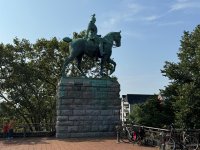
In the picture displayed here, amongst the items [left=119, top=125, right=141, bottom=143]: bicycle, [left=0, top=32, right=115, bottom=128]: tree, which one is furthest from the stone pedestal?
[left=0, top=32, right=115, bottom=128]: tree

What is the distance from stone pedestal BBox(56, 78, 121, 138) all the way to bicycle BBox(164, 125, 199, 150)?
24.8ft

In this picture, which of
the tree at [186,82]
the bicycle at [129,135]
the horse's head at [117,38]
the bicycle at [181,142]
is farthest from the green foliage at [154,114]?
the bicycle at [181,142]

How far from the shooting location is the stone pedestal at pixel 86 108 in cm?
2130

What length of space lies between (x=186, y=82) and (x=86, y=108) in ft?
23.8

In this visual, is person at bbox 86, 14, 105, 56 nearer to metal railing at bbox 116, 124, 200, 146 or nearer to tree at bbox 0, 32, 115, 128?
metal railing at bbox 116, 124, 200, 146

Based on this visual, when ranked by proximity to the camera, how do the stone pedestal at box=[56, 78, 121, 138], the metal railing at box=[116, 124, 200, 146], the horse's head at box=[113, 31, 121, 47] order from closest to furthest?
the metal railing at box=[116, 124, 200, 146] → the stone pedestal at box=[56, 78, 121, 138] → the horse's head at box=[113, 31, 121, 47]

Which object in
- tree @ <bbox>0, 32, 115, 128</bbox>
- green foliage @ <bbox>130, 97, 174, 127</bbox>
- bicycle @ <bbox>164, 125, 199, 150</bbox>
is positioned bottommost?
bicycle @ <bbox>164, 125, 199, 150</bbox>

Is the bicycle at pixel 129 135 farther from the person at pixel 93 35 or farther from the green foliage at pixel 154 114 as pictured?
the person at pixel 93 35

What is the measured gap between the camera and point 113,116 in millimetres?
22172

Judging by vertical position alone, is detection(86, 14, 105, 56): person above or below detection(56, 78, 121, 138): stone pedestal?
above

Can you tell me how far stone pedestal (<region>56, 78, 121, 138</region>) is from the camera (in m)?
21.3

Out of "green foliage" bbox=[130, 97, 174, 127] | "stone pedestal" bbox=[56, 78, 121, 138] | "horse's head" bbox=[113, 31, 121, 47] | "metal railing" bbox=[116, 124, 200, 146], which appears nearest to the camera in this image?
"metal railing" bbox=[116, 124, 200, 146]

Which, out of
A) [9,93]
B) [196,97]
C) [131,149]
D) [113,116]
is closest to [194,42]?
[196,97]

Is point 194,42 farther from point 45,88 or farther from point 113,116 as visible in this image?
point 45,88
